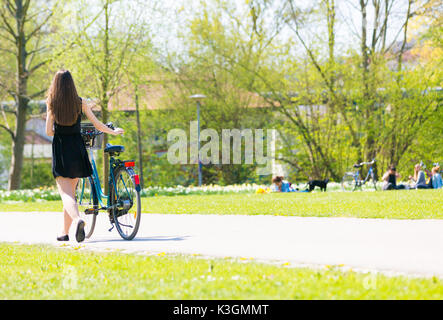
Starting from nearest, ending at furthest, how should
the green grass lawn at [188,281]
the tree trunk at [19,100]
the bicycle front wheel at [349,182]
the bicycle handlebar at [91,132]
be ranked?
the green grass lawn at [188,281] < the bicycle handlebar at [91,132] < the bicycle front wheel at [349,182] < the tree trunk at [19,100]

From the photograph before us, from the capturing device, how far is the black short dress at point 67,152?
24.1 ft

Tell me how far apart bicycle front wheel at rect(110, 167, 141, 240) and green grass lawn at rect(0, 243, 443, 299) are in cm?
147

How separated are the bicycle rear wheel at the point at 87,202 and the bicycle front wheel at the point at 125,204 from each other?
0.29 metres

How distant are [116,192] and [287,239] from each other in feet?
6.71

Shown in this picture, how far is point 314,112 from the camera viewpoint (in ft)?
94.4

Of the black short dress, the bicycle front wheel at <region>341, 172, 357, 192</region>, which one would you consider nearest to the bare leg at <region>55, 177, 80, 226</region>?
the black short dress

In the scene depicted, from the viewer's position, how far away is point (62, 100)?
7270mm

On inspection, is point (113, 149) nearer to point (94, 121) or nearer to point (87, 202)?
point (94, 121)

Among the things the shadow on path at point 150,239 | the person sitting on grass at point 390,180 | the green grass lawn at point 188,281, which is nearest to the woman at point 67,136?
the shadow on path at point 150,239

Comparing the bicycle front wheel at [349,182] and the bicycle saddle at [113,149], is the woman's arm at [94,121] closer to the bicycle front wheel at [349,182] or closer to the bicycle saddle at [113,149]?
the bicycle saddle at [113,149]

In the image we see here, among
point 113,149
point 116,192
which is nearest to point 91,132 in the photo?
point 113,149

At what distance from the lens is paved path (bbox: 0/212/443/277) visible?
5598 millimetres
